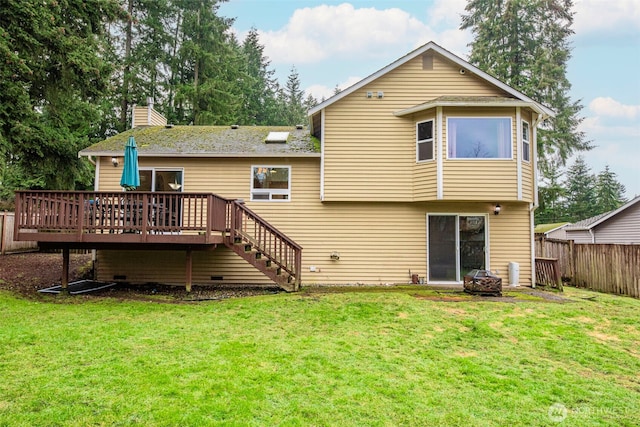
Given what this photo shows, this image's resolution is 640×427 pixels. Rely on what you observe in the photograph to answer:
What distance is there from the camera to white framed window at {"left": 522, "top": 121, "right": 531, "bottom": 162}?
10.0 meters

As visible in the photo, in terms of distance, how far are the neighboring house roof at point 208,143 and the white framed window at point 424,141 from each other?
9.50 ft

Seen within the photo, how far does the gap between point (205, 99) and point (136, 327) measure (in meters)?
18.9

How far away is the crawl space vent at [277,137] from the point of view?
11141mm

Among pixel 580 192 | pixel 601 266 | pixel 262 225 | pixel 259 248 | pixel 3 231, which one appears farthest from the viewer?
pixel 580 192

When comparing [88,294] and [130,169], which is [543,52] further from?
[88,294]

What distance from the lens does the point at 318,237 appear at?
10508 mm

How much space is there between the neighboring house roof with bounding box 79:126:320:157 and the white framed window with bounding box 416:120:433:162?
2894mm

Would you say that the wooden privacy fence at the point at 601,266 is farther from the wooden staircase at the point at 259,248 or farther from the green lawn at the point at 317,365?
the wooden staircase at the point at 259,248

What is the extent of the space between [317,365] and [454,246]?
7207 mm

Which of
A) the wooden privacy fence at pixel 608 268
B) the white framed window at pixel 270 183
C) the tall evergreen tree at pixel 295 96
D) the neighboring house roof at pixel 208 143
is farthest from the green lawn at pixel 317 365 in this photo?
the tall evergreen tree at pixel 295 96

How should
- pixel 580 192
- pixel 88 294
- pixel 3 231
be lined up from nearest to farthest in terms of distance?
pixel 88 294 < pixel 3 231 < pixel 580 192

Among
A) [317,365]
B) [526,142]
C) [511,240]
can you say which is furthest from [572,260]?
[317,365]

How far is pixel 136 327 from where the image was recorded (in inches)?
231

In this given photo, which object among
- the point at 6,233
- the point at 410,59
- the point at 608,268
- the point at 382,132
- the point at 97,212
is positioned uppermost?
the point at 410,59
